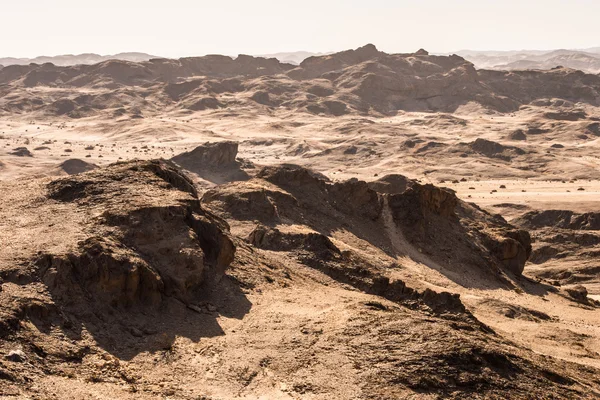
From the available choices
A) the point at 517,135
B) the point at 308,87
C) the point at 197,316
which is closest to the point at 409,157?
the point at 517,135

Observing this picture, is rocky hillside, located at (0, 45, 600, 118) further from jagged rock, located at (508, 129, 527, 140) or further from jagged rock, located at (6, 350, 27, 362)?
jagged rock, located at (6, 350, 27, 362)

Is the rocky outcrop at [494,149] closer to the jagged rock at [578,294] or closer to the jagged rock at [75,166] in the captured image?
the jagged rock at [75,166]

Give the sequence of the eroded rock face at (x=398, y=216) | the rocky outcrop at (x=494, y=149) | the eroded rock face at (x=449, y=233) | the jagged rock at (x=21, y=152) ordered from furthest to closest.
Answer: the rocky outcrop at (x=494, y=149) → the jagged rock at (x=21, y=152) → the eroded rock face at (x=449, y=233) → the eroded rock face at (x=398, y=216)

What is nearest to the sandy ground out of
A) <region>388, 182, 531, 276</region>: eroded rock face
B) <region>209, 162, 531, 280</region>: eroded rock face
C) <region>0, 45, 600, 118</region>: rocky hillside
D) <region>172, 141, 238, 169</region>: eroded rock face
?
<region>209, 162, 531, 280</region>: eroded rock face

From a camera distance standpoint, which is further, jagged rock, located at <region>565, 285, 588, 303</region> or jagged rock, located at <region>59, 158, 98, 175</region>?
jagged rock, located at <region>59, 158, 98, 175</region>

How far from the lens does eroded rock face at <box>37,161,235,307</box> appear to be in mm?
14109

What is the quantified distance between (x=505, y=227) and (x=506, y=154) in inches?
1529

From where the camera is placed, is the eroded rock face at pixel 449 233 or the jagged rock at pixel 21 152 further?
the jagged rock at pixel 21 152

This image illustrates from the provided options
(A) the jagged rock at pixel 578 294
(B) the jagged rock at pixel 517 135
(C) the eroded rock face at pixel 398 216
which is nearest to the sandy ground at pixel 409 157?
(A) the jagged rock at pixel 578 294

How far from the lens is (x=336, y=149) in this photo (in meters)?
72.5

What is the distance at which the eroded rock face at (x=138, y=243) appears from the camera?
14109mm

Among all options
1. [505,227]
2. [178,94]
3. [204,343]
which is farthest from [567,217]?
[178,94]

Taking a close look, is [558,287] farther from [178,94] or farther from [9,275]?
[178,94]

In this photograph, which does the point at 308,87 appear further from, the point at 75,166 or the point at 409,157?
the point at 75,166
